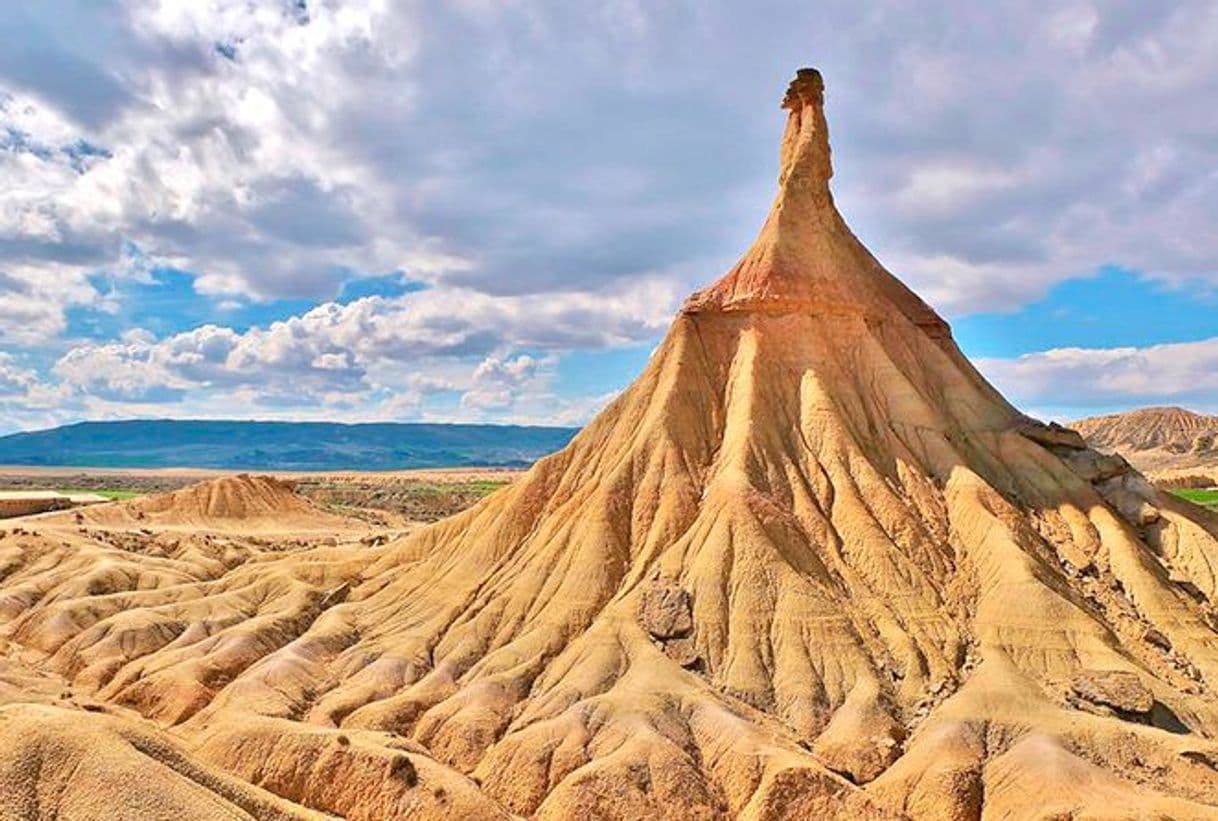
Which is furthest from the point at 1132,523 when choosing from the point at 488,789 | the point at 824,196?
the point at 488,789

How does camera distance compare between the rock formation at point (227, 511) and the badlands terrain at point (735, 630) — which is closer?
the badlands terrain at point (735, 630)

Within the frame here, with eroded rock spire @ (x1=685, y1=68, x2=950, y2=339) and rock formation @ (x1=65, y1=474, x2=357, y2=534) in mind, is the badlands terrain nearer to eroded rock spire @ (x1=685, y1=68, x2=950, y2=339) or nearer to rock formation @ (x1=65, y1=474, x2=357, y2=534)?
eroded rock spire @ (x1=685, y1=68, x2=950, y2=339)

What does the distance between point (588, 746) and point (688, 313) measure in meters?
30.8

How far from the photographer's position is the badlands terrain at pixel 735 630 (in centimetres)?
3747

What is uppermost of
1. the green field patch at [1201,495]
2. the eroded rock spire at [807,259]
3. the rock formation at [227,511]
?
the eroded rock spire at [807,259]

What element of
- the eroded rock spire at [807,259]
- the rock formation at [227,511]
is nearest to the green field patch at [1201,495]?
the eroded rock spire at [807,259]

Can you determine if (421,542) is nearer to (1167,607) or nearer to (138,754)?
(138,754)

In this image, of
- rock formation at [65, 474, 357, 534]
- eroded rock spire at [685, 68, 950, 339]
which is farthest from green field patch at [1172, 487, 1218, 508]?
rock formation at [65, 474, 357, 534]

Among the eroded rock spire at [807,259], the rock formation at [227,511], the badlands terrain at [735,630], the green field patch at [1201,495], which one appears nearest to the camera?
the badlands terrain at [735,630]

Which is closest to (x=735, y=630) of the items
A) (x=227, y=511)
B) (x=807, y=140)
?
(x=807, y=140)

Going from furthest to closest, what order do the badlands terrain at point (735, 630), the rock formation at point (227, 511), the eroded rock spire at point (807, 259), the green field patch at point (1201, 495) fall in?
the rock formation at point (227, 511) < the green field patch at point (1201, 495) < the eroded rock spire at point (807, 259) < the badlands terrain at point (735, 630)

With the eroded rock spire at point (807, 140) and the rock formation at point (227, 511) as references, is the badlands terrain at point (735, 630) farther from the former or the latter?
the rock formation at point (227, 511)

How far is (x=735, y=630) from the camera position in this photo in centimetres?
4694

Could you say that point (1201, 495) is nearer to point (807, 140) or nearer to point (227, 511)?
point (807, 140)
